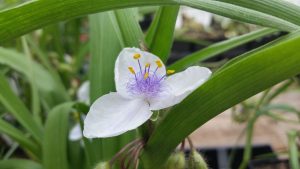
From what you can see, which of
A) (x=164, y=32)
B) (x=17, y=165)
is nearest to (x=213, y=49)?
(x=164, y=32)

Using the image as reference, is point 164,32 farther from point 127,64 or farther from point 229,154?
point 229,154

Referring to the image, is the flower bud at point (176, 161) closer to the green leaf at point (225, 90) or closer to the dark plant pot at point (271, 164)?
the green leaf at point (225, 90)

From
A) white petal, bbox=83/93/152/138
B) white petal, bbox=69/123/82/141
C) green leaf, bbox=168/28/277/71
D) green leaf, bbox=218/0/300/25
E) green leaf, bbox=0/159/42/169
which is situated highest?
green leaf, bbox=218/0/300/25

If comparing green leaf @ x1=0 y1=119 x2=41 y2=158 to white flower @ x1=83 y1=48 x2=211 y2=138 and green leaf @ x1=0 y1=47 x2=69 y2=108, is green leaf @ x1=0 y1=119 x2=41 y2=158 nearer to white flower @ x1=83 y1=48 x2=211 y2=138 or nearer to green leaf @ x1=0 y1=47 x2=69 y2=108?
green leaf @ x1=0 y1=47 x2=69 y2=108

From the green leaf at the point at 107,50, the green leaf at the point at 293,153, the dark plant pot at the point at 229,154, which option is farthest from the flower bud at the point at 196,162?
the dark plant pot at the point at 229,154

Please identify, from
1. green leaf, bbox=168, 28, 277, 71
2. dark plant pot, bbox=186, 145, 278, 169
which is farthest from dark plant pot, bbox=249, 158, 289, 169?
green leaf, bbox=168, 28, 277, 71

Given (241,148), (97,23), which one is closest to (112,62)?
(97,23)

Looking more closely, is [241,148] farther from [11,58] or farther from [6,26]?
[6,26]
